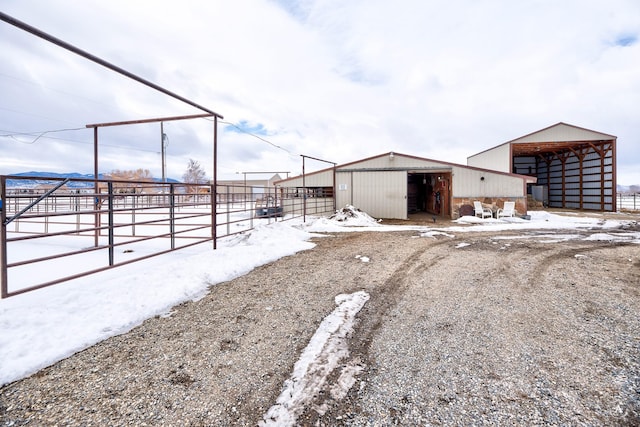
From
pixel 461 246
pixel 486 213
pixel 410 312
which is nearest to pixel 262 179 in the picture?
pixel 486 213

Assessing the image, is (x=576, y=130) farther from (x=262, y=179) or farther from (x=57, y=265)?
(x=262, y=179)

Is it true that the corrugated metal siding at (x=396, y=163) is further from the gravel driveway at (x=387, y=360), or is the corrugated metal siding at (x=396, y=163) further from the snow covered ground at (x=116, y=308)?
the gravel driveway at (x=387, y=360)

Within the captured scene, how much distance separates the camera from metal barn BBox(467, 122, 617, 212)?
1844cm

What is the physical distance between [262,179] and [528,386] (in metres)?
51.3

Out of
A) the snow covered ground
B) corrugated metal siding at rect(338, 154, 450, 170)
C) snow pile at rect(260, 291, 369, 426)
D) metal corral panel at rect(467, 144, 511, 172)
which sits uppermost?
metal corral panel at rect(467, 144, 511, 172)

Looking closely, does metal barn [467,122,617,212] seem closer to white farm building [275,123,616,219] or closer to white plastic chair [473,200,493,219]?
white farm building [275,123,616,219]

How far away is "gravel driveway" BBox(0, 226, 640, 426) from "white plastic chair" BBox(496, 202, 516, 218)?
10.7m

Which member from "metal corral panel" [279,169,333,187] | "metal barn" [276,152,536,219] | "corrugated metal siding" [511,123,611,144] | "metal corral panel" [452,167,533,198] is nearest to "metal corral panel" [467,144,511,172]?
"corrugated metal siding" [511,123,611,144]

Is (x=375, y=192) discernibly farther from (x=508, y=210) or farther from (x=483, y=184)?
(x=508, y=210)

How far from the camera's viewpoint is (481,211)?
14.8 meters

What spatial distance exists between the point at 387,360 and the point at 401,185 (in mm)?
14009

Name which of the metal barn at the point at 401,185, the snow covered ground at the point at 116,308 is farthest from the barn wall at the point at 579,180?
the snow covered ground at the point at 116,308

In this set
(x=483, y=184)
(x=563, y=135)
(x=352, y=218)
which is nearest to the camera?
(x=352, y=218)

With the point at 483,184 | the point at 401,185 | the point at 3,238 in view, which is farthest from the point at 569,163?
the point at 3,238
